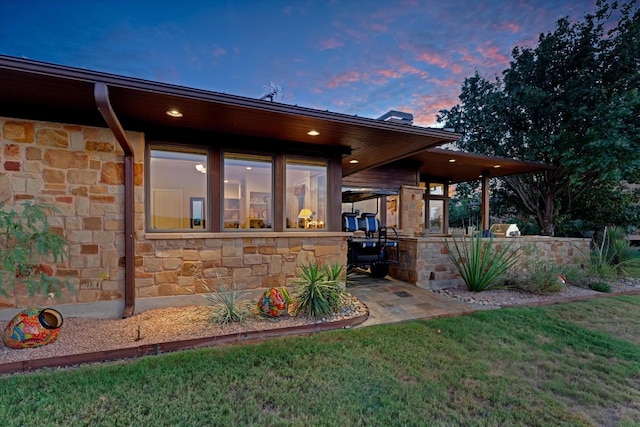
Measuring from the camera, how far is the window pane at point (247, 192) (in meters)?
4.63

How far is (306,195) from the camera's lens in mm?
5207

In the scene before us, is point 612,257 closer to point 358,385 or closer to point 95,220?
point 358,385

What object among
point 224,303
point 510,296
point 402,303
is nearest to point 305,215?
point 224,303

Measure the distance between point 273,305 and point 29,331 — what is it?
245cm

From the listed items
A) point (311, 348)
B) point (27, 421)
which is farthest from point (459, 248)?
point (27, 421)

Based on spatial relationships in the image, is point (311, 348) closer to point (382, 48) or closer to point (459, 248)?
point (459, 248)

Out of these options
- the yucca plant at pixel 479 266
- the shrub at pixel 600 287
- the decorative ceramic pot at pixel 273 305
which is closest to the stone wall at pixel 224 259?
the decorative ceramic pot at pixel 273 305

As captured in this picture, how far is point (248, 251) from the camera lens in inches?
178

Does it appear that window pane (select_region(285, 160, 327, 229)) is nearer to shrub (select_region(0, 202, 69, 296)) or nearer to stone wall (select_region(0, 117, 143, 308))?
stone wall (select_region(0, 117, 143, 308))

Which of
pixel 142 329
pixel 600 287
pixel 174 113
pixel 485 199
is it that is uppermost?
pixel 174 113

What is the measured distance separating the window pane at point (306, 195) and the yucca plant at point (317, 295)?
126 centimetres

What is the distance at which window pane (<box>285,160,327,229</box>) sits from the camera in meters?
5.03

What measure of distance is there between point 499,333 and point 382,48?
7.19 meters

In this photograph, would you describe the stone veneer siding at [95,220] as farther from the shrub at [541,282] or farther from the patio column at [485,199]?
the patio column at [485,199]
